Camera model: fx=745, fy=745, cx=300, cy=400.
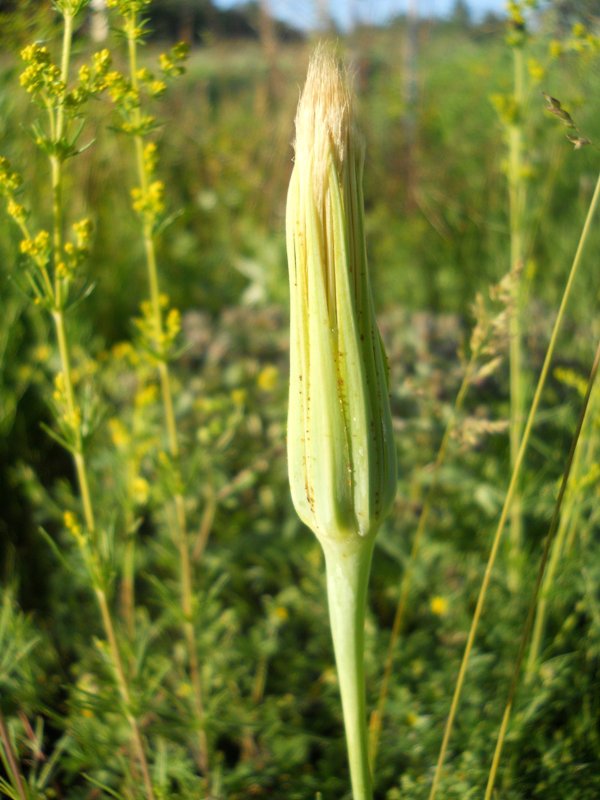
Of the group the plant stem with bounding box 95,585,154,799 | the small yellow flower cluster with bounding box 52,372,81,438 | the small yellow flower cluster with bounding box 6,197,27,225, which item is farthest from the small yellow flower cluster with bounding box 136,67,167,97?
the plant stem with bounding box 95,585,154,799

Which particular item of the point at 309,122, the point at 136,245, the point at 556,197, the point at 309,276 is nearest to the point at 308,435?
the point at 309,276

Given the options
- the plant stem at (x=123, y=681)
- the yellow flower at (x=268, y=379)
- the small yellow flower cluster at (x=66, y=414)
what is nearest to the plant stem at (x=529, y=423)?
the plant stem at (x=123, y=681)

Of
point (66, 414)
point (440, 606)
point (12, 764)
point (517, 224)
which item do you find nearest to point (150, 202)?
point (66, 414)

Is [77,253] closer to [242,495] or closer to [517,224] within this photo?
[517,224]

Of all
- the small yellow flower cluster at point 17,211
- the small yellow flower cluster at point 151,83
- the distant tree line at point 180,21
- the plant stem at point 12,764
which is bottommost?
the plant stem at point 12,764

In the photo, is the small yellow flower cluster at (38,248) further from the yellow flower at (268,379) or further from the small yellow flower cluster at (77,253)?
the yellow flower at (268,379)

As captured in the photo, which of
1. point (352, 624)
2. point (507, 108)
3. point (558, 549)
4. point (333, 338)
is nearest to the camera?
point (333, 338)

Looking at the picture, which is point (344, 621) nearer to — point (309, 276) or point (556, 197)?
point (309, 276)
